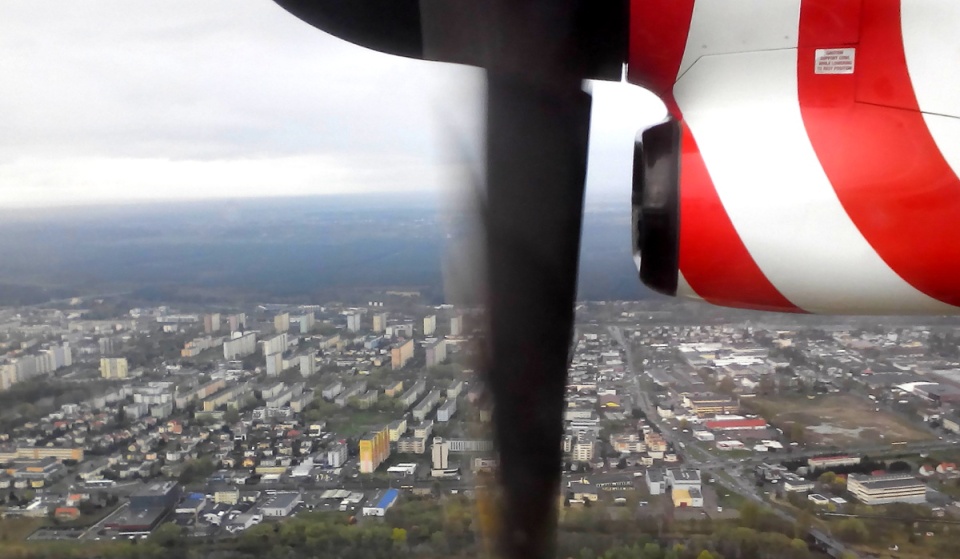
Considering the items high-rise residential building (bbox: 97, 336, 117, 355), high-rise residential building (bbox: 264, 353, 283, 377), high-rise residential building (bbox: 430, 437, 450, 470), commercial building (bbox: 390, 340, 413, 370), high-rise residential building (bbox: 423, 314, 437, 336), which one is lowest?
high-rise residential building (bbox: 430, 437, 450, 470)

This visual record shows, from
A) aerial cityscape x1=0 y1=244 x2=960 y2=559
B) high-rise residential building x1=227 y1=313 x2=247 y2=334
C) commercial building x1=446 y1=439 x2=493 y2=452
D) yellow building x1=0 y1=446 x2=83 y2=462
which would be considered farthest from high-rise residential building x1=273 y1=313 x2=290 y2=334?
commercial building x1=446 y1=439 x2=493 y2=452

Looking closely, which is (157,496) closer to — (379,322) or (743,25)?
(379,322)

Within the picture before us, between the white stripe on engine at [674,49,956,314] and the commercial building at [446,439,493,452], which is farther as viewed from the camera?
the commercial building at [446,439,493,452]

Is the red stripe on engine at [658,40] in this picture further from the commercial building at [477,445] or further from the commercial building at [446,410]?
the commercial building at [446,410]

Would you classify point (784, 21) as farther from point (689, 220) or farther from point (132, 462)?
point (132, 462)

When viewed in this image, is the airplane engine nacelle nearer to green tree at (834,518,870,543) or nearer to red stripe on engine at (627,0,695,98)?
red stripe on engine at (627,0,695,98)

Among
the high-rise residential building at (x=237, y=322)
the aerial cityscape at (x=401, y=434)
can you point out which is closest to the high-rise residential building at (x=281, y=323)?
the aerial cityscape at (x=401, y=434)

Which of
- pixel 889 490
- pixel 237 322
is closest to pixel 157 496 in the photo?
pixel 237 322

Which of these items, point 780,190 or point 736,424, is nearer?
point 780,190
